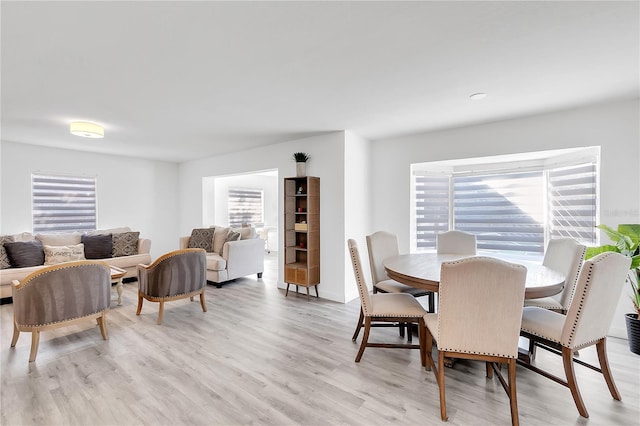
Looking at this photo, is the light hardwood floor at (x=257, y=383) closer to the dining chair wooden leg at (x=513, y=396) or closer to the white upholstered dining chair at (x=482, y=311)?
the dining chair wooden leg at (x=513, y=396)

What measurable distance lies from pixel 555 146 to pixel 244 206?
689cm

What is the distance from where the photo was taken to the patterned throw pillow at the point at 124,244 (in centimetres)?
505

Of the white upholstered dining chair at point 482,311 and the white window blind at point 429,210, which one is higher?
the white window blind at point 429,210

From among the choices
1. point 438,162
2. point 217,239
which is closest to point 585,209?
point 438,162

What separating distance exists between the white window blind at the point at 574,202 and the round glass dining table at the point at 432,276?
142cm

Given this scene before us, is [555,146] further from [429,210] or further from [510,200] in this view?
[429,210]

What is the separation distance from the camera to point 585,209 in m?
3.55

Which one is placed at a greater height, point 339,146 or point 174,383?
point 339,146

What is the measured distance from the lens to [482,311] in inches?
69.8

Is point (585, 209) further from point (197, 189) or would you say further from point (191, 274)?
point (197, 189)

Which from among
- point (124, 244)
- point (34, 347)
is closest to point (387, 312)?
point (34, 347)

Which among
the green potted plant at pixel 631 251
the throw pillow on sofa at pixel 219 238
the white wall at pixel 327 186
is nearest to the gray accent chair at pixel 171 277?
the white wall at pixel 327 186

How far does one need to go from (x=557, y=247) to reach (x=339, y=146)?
273 centimetres

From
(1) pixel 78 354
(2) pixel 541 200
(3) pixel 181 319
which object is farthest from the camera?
(2) pixel 541 200
